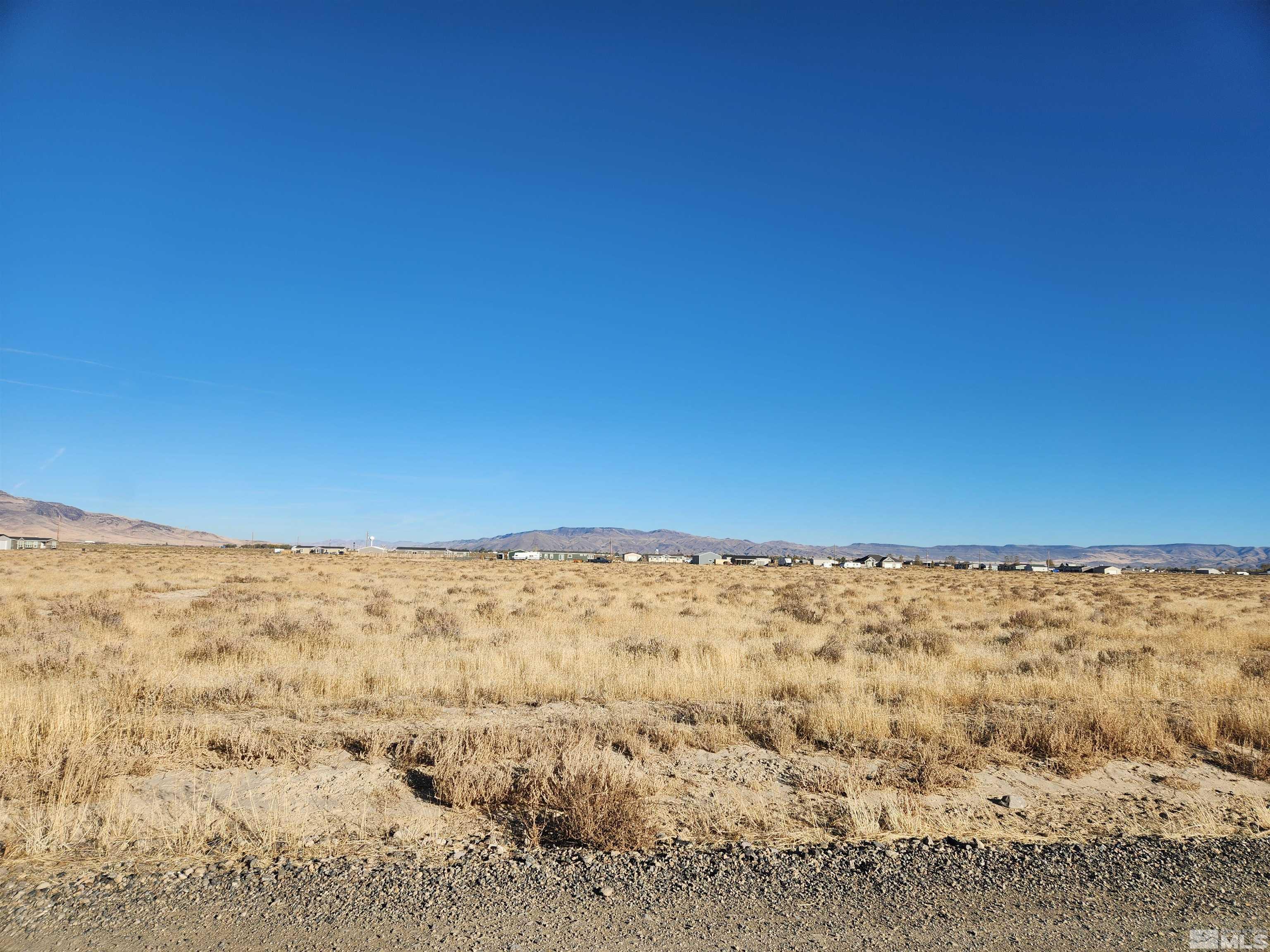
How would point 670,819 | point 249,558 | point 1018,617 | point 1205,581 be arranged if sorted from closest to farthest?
1. point 670,819
2. point 1018,617
3. point 1205,581
4. point 249,558

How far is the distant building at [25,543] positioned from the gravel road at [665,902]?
113149 mm

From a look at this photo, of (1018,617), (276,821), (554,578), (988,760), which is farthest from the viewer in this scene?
(554,578)

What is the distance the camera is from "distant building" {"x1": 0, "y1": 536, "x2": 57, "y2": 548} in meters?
92.6

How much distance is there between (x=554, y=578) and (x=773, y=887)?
4109 cm

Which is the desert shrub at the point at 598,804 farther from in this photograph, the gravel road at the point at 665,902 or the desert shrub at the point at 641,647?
the desert shrub at the point at 641,647

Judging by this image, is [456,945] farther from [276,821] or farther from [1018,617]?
[1018,617]

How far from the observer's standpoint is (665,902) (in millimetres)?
4398

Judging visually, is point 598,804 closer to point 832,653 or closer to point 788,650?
point 832,653

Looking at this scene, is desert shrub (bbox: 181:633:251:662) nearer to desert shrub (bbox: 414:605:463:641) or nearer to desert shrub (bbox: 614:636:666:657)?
desert shrub (bbox: 414:605:463:641)

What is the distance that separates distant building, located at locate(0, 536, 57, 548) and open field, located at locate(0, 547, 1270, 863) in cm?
9926

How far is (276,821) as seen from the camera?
17.5 feet

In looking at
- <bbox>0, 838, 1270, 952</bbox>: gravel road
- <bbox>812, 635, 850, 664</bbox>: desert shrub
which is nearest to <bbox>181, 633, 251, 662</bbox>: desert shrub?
<bbox>0, 838, 1270, 952</bbox>: gravel road

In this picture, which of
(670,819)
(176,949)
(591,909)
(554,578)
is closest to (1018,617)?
(670,819)

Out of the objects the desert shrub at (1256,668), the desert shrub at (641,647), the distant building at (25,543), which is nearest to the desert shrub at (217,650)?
the desert shrub at (641,647)
